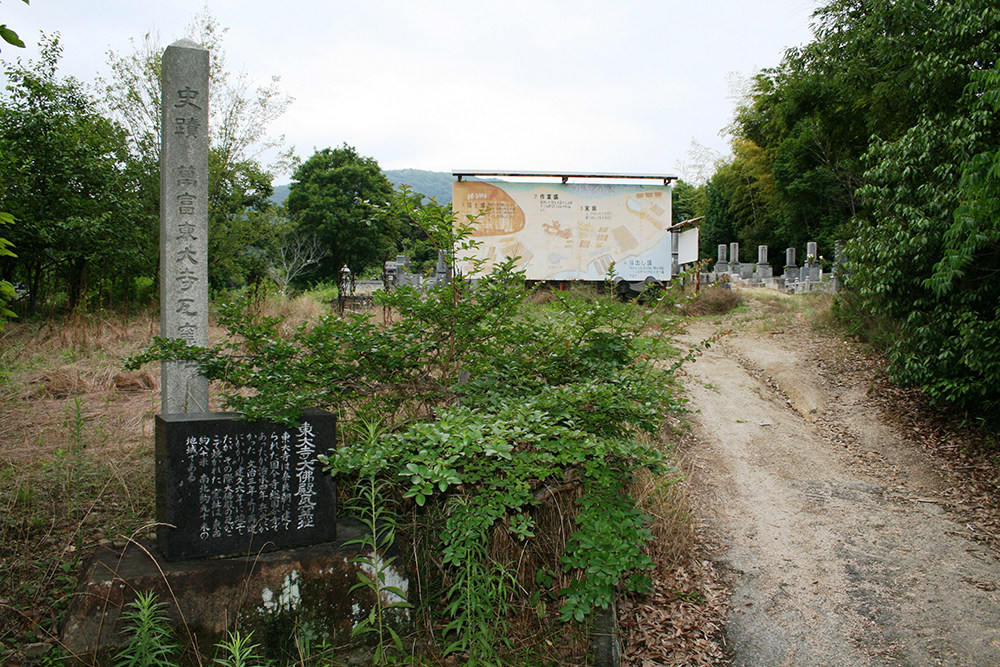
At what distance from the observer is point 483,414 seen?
330 centimetres

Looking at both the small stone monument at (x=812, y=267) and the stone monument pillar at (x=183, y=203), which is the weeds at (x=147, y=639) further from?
the small stone monument at (x=812, y=267)

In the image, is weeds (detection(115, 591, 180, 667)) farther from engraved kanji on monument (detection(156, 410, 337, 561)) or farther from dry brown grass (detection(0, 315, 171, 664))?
dry brown grass (detection(0, 315, 171, 664))

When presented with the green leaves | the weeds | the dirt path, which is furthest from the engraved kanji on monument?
the dirt path

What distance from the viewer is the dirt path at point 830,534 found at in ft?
12.1

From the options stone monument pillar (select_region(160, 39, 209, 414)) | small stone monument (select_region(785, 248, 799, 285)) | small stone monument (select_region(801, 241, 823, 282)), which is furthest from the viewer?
small stone monument (select_region(785, 248, 799, 285))

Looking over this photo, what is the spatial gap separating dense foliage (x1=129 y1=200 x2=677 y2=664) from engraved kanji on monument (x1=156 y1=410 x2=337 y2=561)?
0.16m

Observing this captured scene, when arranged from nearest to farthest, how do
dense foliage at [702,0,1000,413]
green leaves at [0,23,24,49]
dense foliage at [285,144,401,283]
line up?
green leaves at [0,23,24,49] < dense foliage at [702,0,1000,413] < dense foliage at [285,144,401,283]

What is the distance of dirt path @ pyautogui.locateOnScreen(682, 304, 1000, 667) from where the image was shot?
12.1 ft

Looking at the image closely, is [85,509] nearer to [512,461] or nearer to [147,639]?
[147,639]

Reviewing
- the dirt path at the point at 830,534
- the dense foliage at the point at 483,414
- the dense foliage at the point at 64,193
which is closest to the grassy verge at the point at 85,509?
the dense foliage at the point at 483,414

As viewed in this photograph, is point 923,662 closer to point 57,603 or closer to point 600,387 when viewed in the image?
point 600,387

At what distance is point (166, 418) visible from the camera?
314 centimetres

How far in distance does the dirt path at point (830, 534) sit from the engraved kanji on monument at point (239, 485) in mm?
2611

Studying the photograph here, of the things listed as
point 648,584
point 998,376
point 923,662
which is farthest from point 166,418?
point 998,376
